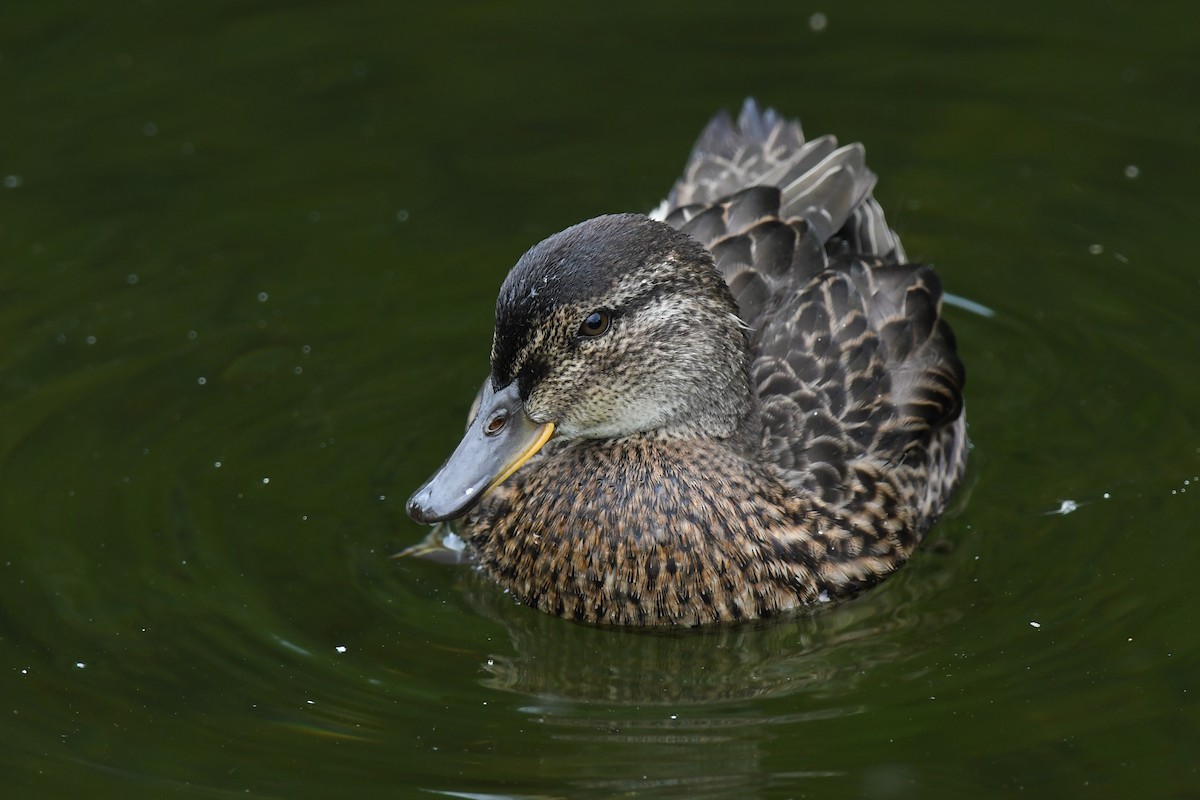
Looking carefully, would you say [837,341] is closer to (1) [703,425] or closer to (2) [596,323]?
(1) [703,425]

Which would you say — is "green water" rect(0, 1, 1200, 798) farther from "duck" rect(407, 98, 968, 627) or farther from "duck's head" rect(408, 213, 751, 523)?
"duck's head" rect(408, 213, 751, 523)

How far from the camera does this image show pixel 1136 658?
657cm

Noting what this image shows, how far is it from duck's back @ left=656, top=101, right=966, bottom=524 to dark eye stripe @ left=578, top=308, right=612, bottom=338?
0.92 metres

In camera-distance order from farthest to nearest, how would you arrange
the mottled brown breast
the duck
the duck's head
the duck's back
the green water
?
the duck's back, the mottled brown breast, the duck, the duck's head, the green water

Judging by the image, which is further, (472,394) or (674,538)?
(472,394)

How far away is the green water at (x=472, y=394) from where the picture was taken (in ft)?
20.4

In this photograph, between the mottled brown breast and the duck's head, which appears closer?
the duck's head

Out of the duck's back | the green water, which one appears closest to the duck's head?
the duck's back

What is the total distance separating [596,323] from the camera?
663 cm

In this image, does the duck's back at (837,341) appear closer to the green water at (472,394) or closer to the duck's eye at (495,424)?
the green water at (472,394)

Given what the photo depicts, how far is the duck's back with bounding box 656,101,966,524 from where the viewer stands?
23.8 feet

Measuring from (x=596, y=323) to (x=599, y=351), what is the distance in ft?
0.38

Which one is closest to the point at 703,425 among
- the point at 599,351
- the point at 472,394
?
the point at 599,351

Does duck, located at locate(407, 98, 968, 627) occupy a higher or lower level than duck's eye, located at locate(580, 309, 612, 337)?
lower
